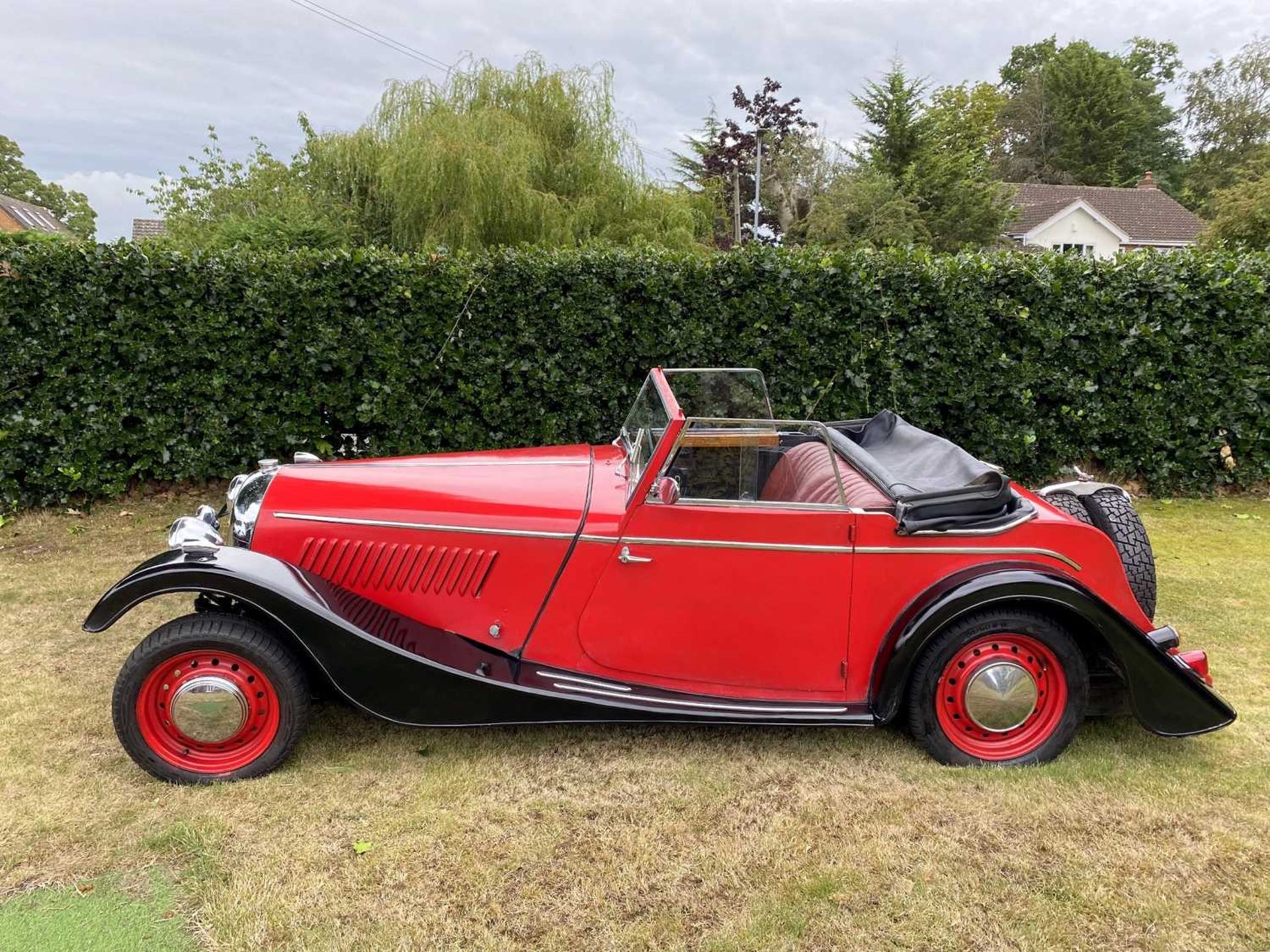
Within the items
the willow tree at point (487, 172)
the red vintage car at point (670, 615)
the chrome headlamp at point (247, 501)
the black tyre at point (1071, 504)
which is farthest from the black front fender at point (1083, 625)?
the willow tree at point (487, 172)

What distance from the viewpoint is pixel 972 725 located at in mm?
3062

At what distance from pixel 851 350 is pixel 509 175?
201 inches

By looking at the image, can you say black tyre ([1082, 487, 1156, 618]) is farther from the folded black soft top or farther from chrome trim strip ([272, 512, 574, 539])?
chrome trim strip ([272, 512, 574, 539])

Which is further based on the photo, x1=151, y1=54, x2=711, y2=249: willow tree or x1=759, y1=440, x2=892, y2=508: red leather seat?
x1=151, y1=54, x2=711, y2=249: willow tree

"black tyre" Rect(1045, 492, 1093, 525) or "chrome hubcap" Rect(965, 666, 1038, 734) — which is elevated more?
"black tyre" Rect(1045, 492, 1093, 525)

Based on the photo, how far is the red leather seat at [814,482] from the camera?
303 cm

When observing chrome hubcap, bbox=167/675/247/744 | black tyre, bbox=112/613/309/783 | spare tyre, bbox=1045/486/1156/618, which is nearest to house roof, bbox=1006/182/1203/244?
spare tyre, bbox=1045/486/1156/618

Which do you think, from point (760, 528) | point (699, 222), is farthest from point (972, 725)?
point (699, 222)

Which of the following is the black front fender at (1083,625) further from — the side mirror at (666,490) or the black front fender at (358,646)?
the black front fender at (358,646)

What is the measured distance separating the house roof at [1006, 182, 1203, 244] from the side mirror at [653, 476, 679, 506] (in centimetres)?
3559

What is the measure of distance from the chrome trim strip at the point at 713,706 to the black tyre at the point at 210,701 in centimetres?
107

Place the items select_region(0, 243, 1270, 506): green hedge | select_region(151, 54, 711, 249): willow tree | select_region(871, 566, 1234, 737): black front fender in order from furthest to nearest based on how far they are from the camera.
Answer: select_region(151, 54, 711, 249): willow tree
select_region(0, 243, 1270, 506): green hedge
select_region(871, 566, 1234, 737): black front fender

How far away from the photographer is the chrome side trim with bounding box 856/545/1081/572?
116 inches

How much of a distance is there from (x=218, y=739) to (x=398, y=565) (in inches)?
36.2
